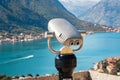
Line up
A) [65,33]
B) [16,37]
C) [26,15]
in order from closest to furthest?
[65,33] → [16,37] → [26,15]

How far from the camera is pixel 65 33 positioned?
1.05 meters

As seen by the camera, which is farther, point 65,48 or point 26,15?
point 26,15

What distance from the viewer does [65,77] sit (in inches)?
42.5

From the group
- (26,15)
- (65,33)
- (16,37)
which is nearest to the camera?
(65,33)

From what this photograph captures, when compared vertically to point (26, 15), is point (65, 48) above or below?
below

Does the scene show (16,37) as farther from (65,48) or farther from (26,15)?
(65,48)

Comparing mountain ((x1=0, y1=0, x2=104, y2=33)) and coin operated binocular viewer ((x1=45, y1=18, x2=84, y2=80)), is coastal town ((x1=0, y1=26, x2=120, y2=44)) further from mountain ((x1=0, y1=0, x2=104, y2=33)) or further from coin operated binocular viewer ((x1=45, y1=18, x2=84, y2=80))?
coin operated binocular viewer ((x1=45, y1=18, x2=84, y2=80))

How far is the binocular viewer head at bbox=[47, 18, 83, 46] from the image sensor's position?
3.41ft

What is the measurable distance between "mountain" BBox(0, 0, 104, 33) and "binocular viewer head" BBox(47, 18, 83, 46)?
203ft

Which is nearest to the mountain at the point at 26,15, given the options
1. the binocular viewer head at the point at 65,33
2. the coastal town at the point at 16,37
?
the coastal town at the point at 16,37

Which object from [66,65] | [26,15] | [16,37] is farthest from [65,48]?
[26,15]

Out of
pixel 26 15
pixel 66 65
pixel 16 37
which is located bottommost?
pixel 66 65

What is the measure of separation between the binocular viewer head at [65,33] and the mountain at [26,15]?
6182cm

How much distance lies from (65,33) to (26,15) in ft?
243
